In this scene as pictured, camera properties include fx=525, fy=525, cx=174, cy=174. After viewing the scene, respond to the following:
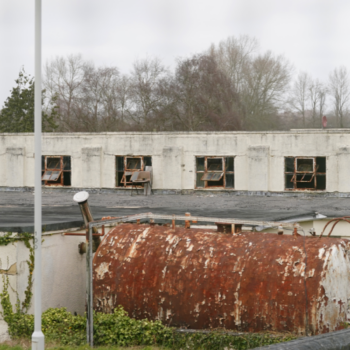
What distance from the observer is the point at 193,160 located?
2780 centimetres

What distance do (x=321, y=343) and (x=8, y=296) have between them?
5.31 meters

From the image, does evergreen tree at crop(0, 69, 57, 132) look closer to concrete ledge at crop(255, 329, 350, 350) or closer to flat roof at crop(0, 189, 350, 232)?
flat roof at crop(0, 189, 350, 232)

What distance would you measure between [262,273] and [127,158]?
70.4 feet

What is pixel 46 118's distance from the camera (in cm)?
5066

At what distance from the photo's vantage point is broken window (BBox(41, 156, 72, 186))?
2953cm

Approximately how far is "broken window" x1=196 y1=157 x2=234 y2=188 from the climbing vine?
1929 cm

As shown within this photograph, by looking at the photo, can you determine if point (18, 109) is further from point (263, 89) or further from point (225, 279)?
point (225, 279)

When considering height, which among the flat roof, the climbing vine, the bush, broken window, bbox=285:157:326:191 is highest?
broken window, bbox=285:157:326:191

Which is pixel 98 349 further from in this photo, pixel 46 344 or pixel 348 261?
pixel 348 261

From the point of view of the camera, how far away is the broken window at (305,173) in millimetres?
26422

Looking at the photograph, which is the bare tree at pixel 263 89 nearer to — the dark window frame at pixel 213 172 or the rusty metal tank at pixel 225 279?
the dark window frame at pixel 213 172

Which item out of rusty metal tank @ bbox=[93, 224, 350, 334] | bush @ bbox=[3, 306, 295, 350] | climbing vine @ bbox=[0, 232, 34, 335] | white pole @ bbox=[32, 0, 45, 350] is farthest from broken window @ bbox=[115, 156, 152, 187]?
white pole @ bbox=[32, 0, 45, 350]

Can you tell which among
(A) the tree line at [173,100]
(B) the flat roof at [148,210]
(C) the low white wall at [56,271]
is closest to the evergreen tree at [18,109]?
(A) the tree line at [173,100]

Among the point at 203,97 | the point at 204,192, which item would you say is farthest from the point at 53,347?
the point at 203,97
